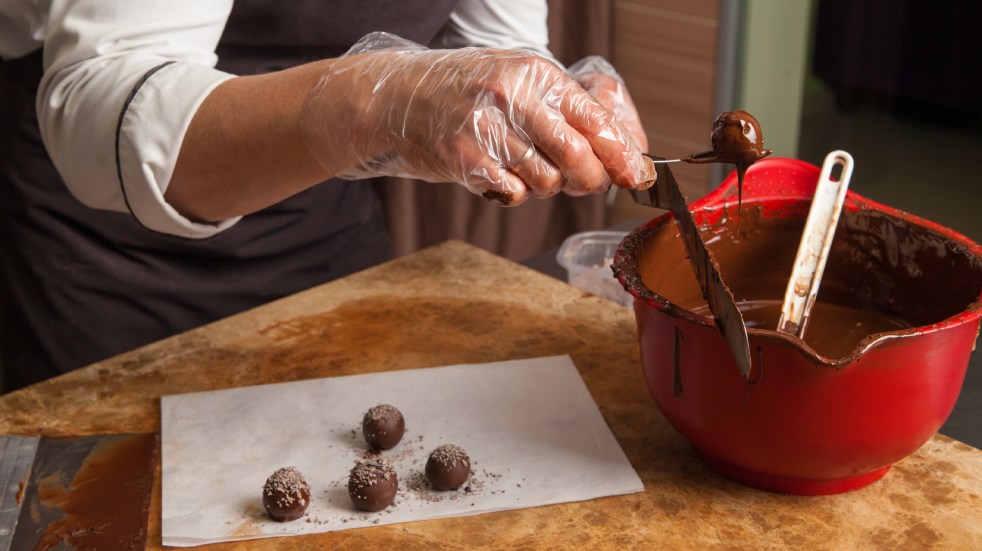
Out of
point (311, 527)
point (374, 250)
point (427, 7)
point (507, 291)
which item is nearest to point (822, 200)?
point (507, 291)

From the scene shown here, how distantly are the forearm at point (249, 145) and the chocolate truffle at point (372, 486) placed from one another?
36 centimetres

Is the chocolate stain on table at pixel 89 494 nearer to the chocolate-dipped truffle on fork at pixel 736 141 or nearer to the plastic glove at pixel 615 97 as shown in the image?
the chocolate-dipped truffle on fork at pixel 736 141

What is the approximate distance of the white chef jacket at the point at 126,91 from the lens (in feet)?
3.52

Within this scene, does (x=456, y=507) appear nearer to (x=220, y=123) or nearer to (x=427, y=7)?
(x=220, y=123)

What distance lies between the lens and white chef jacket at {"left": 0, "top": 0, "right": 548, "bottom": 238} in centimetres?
107

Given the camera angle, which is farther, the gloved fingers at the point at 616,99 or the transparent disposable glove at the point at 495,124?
the gloved fingers at the point at 616,99

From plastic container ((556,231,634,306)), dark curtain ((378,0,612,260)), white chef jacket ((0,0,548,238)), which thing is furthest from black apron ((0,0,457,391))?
dark curtain ((378,0,612,260))

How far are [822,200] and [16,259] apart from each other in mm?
1225

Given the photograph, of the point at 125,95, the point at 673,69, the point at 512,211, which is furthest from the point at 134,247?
the point at 673,69

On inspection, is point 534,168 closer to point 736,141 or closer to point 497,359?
point 736,141

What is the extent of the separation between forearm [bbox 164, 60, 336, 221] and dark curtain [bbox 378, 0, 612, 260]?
1.44 metres

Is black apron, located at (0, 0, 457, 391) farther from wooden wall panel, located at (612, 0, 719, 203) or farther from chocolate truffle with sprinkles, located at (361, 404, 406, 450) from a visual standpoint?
wooden wall panel, located at (612, 0, 719, 203)

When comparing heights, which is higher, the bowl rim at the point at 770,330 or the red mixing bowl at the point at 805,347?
the bowl rim at the point at 770,330

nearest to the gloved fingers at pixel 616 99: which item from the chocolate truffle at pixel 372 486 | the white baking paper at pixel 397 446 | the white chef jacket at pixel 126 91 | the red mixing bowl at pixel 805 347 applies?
the red mixing bowl at pixel 805 347
